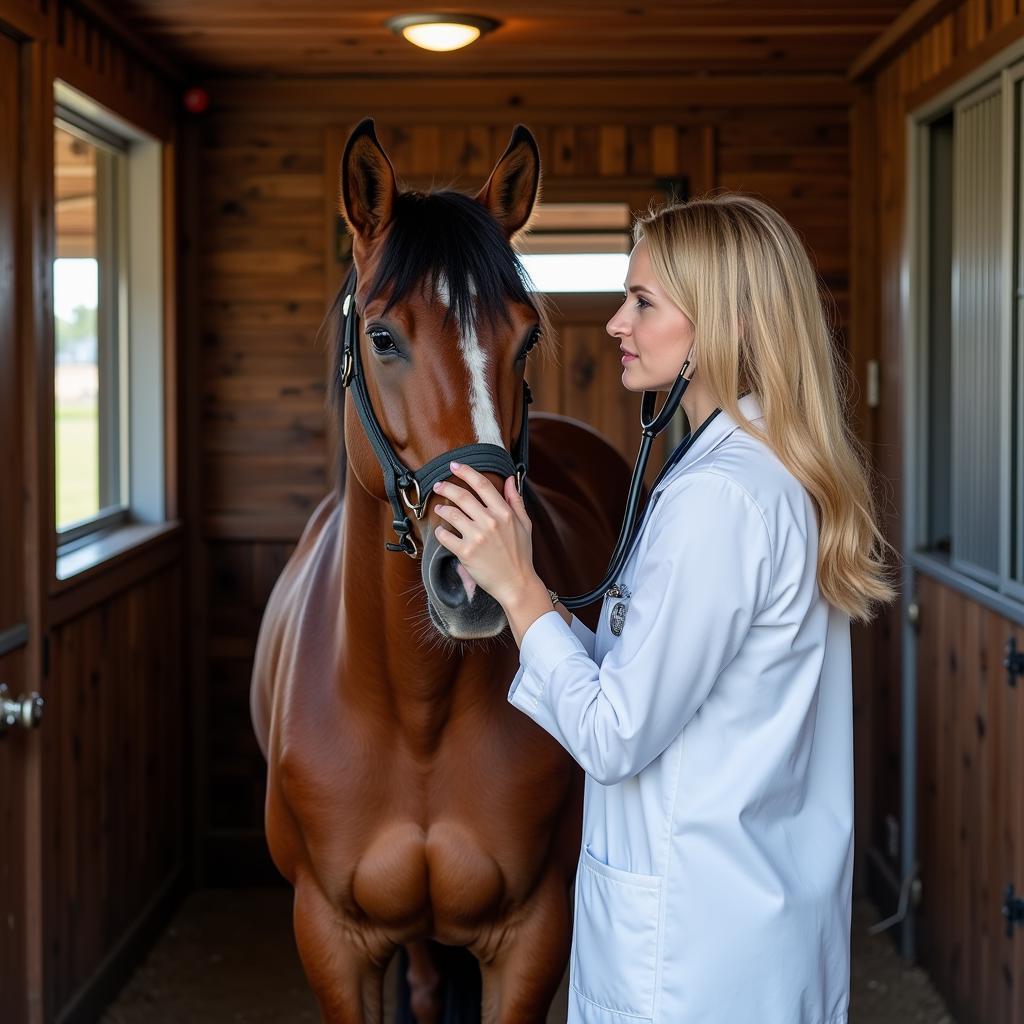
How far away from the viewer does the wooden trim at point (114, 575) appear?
288cm

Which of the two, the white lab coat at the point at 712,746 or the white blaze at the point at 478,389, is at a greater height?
the white blaze at the point at 478,389

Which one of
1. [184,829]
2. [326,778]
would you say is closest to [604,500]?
[326,778]

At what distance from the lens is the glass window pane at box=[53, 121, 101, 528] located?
10.6ft

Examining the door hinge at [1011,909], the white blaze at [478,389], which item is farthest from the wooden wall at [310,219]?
the white blaze at [478,389]

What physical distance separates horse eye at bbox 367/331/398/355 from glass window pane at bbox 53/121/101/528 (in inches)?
67.8

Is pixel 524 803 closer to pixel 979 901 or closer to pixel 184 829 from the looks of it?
pixel 979 901

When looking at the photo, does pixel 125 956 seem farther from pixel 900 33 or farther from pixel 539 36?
pixel 900 33

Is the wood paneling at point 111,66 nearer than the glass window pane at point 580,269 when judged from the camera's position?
Yes

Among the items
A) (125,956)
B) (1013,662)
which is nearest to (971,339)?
(1013,662)

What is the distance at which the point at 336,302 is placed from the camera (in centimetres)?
199

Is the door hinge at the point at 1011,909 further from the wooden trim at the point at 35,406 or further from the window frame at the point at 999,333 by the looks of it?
the wooden trim at the point at 35,406

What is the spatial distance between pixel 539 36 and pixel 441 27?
0.35m

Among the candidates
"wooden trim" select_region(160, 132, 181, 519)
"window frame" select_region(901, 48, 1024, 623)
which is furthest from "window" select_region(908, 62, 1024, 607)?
"wooden trim" select_region(160, 132, 181, 519)

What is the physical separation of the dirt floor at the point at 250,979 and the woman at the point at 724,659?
202 centimetres
